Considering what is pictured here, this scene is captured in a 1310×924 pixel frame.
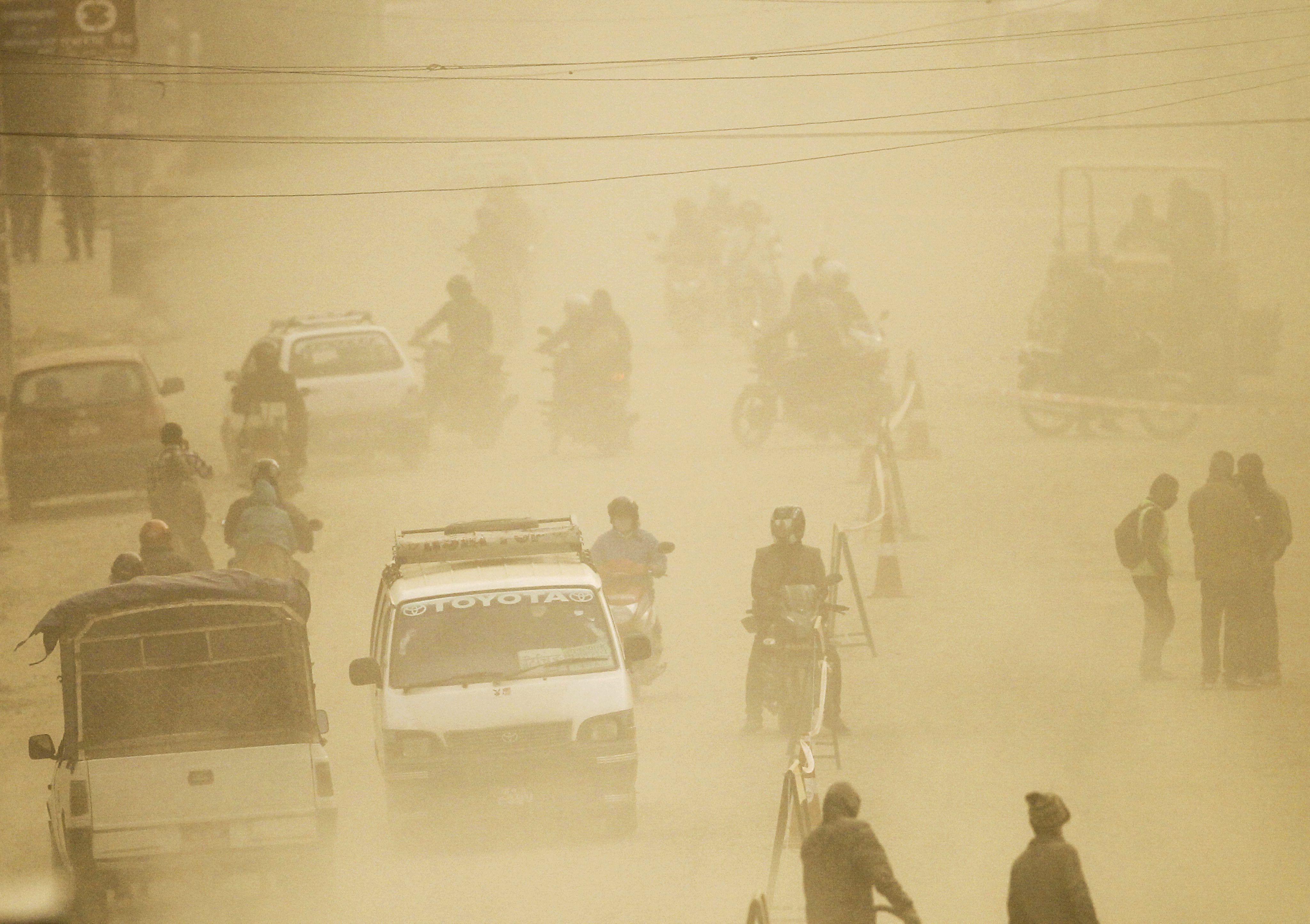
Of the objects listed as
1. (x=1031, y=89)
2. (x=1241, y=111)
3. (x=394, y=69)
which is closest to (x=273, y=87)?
(x=1031, y=89)

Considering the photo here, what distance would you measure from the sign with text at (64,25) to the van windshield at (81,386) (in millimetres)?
4429

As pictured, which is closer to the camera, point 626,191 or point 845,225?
point 845,225

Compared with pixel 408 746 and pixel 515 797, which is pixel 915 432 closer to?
pixel 515 797

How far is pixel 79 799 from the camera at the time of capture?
10039 millimetres

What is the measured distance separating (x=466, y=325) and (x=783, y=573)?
444 inches

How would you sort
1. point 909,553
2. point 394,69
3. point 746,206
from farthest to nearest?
1. point 746,206
2. point 394,69
3. point 909,553

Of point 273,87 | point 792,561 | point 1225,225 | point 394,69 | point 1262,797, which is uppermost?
point 273,87

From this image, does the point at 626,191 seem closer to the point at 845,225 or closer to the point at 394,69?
the point at 845,225

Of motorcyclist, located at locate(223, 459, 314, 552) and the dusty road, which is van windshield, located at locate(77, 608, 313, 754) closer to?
the dusty road

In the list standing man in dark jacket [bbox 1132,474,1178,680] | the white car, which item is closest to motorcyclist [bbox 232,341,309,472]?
the white car

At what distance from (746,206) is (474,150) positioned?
18238mm

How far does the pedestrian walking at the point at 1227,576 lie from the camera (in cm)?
1423

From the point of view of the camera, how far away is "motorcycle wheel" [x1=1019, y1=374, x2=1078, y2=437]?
25.9 metres

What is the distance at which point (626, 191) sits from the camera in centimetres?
6962
